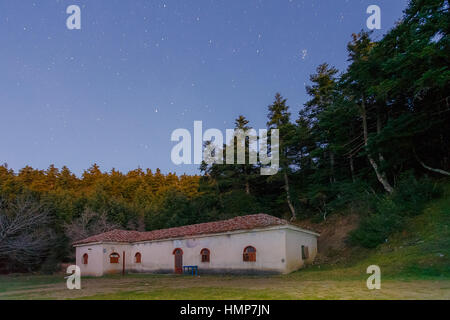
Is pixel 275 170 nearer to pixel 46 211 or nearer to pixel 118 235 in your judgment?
pixel 118 235

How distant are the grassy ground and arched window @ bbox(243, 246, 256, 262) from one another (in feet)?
8.89

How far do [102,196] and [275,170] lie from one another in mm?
21664

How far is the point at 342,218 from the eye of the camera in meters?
26.4

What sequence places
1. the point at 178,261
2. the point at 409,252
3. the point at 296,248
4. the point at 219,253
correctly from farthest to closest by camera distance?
the point at 178,261
the point at 219,253
the point at 296,248
the point at 409,252

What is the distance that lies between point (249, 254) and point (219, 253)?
227 centimetres


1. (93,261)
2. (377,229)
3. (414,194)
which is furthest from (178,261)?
(414,194)

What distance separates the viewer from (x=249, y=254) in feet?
61.9

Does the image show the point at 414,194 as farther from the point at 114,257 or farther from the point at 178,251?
the point at 114,257

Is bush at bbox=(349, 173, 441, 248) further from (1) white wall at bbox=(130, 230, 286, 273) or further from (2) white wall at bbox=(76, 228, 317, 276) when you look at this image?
(1) white wall at bbox=(130, 230, 286, 273)

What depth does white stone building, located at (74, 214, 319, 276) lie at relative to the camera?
18.2 m

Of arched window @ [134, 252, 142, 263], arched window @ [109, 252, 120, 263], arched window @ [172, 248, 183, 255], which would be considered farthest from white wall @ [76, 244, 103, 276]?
arched window @ [172, 248, 183, 255]

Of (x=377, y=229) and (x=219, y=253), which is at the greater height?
(x=377, y=229)

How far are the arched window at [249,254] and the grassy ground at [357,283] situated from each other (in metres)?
2.71
